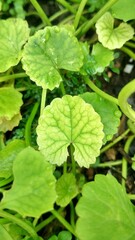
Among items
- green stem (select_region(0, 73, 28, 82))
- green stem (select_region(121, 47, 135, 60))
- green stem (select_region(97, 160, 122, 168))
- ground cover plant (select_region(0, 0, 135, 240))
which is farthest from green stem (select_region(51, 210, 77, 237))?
green stem (select_region(121, 47, 135, 60))

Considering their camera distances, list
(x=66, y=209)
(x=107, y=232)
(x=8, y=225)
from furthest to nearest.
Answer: (x=66, y=209) < (x=8, y=225) < (x=107, y=232)

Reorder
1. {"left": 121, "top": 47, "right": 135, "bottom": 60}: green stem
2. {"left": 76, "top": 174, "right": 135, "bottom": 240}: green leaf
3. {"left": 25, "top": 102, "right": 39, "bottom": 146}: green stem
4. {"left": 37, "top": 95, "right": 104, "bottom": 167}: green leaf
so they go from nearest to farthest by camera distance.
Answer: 1. {"left": 76, "top": 174, "right": 135, "bottom": 240}: green leaf
2. {"left": 37, "top": 95, "right": 104, "bottom": 167}: green leaf
3. {"left": 25, "top": 102, "right": 39, "bottom": 146}: green stem
4. {"left": 121, "top": 47, "right": 135, "bottom": 60}: green stem

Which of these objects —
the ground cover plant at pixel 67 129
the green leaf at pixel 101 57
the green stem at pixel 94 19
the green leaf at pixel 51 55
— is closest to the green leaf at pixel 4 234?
the ground cover plant at pixel 67 129

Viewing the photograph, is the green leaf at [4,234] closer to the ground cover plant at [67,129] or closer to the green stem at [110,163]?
the ground cover plant at [67,129]

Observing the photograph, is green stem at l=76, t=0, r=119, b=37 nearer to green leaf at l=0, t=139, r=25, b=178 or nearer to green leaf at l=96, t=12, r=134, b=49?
→ green leaf at l=96, t=12, r=134, b=49

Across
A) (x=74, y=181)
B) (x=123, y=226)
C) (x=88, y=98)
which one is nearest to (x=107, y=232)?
(x=123, y=226)

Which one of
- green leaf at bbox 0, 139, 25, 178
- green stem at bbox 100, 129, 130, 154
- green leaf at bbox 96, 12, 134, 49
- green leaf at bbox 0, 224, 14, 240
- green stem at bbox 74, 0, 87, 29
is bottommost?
green leaf at bbox 0, 224, 14, 240

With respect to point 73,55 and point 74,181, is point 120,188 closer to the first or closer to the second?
A: point 74,181
